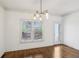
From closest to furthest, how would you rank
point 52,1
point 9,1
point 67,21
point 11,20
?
point 9,1 < point 52,1 < point 11,20 < point 67,21

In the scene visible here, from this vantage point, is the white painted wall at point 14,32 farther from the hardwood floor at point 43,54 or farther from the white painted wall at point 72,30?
the white painted wall at point 72,30

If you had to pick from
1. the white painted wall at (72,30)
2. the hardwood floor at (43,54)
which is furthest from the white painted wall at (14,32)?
the white painted wall at (72,30)

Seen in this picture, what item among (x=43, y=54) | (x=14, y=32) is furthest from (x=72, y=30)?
(x=14, y=32)

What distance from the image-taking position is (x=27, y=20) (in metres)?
5.39

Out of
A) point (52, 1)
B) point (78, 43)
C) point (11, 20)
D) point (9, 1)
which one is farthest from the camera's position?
point (78, 43)

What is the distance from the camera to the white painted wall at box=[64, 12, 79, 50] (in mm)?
5453

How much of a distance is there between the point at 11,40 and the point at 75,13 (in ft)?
15.7


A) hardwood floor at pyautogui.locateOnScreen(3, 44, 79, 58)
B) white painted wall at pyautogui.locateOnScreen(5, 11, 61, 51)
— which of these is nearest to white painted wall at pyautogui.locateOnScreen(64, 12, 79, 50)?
hardwood floor at pyautogui.locateOnScreen(3, 44, 79, 58)

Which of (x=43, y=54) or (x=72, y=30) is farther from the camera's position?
(x=72, y=30)

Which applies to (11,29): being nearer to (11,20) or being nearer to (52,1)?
(11,20)

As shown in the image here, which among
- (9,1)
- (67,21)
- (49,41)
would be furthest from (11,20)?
(67,21)

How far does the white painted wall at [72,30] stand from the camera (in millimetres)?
5453

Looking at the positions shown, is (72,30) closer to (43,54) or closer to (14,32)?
(43,54)

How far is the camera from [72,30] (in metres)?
5.86
